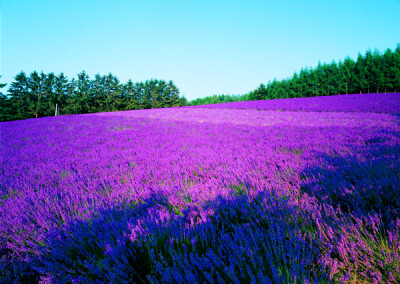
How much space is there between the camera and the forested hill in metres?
40.4

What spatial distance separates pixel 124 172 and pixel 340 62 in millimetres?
63174

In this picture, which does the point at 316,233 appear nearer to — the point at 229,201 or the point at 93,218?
the point at 229,201

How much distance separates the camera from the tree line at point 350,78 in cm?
4038

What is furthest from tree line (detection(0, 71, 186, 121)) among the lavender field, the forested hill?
the lavender field

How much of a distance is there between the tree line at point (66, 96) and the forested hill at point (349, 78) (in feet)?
132

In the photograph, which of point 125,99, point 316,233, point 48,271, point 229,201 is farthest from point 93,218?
point 125,99

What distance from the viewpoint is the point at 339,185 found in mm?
1687

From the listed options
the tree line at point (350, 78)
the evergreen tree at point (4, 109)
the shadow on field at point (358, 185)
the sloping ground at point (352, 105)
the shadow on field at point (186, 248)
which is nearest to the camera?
the shadow on field at point (186, 248)

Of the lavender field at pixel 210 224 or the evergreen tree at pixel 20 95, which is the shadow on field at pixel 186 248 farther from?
the evergreen tree at pixel 20 95

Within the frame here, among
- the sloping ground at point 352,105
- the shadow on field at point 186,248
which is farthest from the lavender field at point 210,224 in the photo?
the sloping ground at point 352,105

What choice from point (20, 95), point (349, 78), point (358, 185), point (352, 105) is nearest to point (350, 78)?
point (349, 78)

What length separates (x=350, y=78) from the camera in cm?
4622

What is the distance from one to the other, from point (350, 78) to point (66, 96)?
231 ft

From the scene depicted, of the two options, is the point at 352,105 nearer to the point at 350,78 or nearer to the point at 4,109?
the point at 350,78
